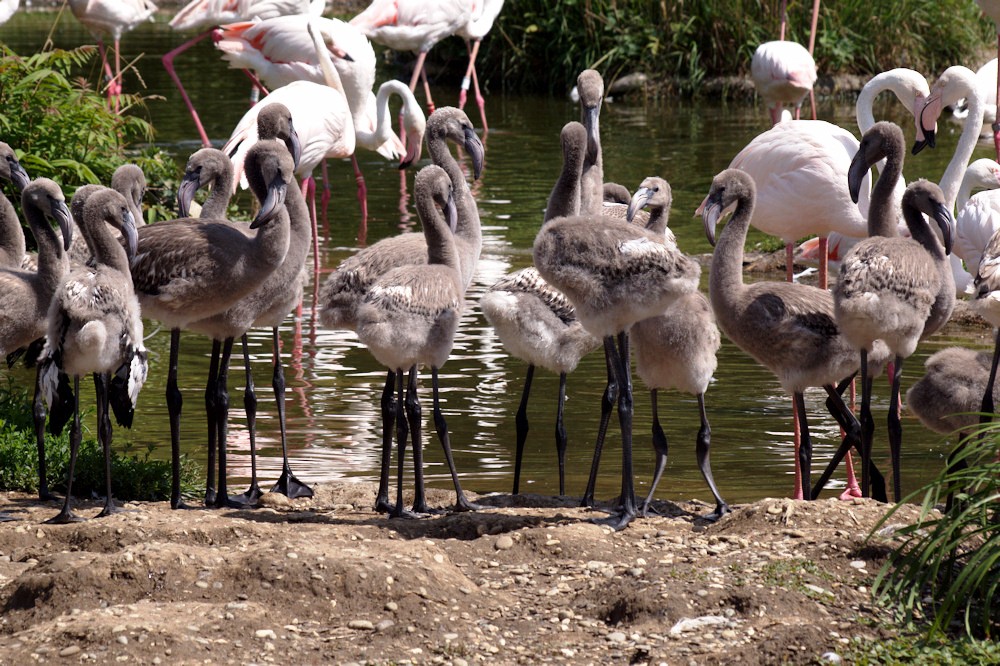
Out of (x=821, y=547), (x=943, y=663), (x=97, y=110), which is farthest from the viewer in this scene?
(x=97, y=110)

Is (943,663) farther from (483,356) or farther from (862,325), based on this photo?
(483,356)

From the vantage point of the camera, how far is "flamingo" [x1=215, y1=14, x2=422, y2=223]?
12.0m

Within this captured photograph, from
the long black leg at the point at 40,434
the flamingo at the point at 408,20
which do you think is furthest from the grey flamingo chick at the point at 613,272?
the flamingo at the point at 408,20

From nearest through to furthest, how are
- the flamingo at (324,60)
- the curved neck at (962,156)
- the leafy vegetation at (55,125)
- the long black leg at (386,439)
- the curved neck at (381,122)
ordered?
the long black leg at (386,439) → the curved neck at (962,156) → the leafy vegetation at (55,125) → the flamingo at (324,60) → the curved neck at (381,122)

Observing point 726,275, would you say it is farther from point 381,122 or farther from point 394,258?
point 381,122

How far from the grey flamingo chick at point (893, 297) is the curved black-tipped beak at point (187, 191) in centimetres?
286

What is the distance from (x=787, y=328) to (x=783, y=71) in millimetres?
4713

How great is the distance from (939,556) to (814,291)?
1.93 metres

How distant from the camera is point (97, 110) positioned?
30.2 ft

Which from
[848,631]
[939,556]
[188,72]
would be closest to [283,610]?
[848,631]

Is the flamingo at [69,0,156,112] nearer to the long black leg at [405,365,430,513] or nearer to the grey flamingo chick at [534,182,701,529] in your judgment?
the long black leg at [405,365,430,513]

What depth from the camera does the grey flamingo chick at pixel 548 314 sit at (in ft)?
19.4

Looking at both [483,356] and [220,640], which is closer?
[220,640]

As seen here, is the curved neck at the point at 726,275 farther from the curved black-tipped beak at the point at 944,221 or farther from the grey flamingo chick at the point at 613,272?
the curved black-tipped beak at the point at 944,221
